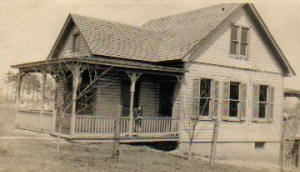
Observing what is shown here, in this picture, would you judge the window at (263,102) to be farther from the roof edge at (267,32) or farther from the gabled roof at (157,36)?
the gabled roof at (157,36)

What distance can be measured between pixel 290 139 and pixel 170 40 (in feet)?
29.6

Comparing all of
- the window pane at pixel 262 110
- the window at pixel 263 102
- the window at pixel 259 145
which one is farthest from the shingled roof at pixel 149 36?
the window at pixel 259 145

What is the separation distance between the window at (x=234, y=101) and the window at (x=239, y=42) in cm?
160

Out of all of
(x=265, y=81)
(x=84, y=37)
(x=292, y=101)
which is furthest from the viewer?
(x=292, y=101)

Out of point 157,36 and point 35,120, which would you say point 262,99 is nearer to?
point 157,36

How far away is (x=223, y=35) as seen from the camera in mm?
20422

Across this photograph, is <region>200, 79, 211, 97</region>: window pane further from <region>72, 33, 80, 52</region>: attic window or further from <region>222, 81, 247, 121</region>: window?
<region>72, 33, 80, 52</region>: attic window

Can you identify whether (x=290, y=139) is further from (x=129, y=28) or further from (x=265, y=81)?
(x=129, y=28)

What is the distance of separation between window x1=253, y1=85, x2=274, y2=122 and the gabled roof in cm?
205

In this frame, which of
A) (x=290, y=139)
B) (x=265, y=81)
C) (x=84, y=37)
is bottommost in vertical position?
(x=290, y=139)

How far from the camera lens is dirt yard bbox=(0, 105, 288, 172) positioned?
1111 centimetres

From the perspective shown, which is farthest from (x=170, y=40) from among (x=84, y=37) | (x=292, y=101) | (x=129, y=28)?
(x=292, y=101)

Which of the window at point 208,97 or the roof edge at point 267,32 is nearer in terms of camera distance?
the window at point 208,97

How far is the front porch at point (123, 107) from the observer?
16750 mm
